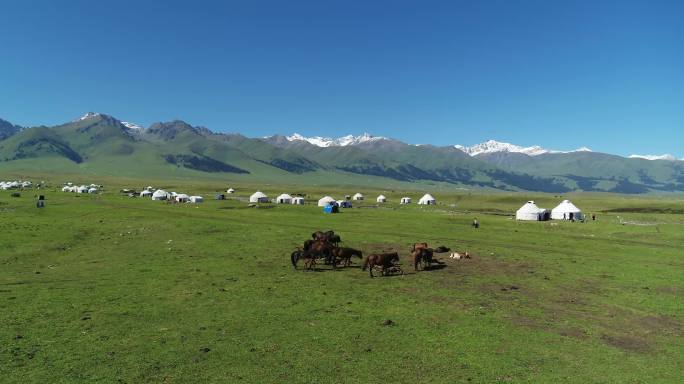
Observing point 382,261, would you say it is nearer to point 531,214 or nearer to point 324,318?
point 324,318

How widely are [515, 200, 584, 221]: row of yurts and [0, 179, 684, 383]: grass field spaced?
42029 mm

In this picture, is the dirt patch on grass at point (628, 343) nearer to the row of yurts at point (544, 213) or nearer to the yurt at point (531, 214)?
the yurt at point (531, 214)

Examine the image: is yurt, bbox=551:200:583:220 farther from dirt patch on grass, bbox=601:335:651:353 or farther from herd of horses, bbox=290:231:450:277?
dirt patch on grass, bbox=601:335:651:353

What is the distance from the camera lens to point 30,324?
57.1ft

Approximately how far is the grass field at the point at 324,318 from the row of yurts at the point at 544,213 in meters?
42.0

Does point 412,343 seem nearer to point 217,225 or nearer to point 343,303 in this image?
point 343,303

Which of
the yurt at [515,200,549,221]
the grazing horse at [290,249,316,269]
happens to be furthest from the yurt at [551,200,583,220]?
the grazing horse at [290,249,316,269]

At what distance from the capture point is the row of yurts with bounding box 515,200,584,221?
80188 mm

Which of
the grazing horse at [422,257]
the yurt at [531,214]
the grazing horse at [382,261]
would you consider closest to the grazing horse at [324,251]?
the grazing horse at [382,261]

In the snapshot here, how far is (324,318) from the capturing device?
62.4 feet

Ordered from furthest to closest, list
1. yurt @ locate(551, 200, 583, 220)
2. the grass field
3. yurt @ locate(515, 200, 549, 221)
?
yurt @ locate(551, 200, 583, 220), yurt @ locate(515, 200, 549, 221), the grass field

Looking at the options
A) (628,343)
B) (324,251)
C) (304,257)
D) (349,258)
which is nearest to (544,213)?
(349,258)

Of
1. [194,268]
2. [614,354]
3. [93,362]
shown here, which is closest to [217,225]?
[194,268]

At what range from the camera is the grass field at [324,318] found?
45.7 feet
